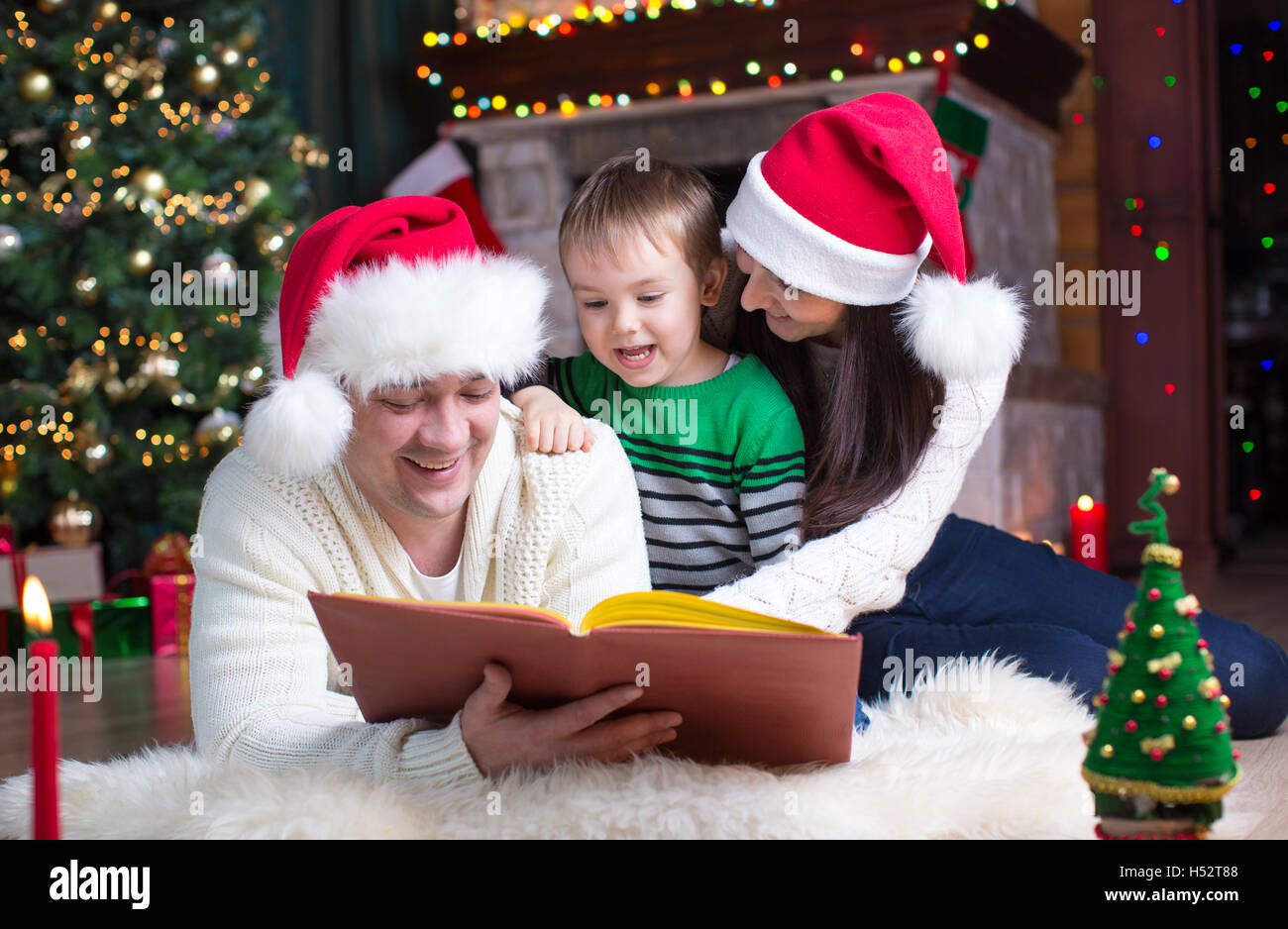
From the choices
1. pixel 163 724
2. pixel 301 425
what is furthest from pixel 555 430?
pixel 163 724

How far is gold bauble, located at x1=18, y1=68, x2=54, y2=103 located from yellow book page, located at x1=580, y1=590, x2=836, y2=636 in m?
2.48

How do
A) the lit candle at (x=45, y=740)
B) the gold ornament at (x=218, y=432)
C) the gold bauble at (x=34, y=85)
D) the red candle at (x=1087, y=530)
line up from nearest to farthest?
1. the lit candle at (x=45, y=740)
2. the red candle at (x=1087, y=530)
3. the gold bauble at (x=34, y=85)
4. the gold ornament at (x=218, y=432)

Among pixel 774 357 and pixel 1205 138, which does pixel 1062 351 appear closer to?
pixel 1205 138

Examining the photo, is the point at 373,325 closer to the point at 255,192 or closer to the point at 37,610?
the point at 37,610

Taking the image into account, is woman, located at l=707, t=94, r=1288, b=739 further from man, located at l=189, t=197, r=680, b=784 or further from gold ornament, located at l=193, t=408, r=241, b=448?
gold ornament, located at l=193, t=408, r=241, b=448

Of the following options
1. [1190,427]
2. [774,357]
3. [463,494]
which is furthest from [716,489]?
[1190,427]

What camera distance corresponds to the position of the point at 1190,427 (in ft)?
13.2

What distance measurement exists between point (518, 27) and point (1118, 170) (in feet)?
6.56

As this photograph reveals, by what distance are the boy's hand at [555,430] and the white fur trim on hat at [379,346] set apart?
0.14m

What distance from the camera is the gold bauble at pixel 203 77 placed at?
3.13 meters

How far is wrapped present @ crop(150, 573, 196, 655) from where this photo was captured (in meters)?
2.72

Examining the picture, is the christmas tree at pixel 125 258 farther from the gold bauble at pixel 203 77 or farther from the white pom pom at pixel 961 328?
the white pom pom at pixel 961 328

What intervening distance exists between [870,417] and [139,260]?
2.10 m

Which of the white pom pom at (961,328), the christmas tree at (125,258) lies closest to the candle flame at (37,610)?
the white pom pom at (961,328)
